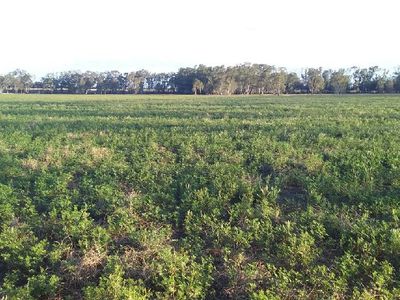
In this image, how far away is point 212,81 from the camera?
123062 mm

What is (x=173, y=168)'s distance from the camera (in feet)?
32.5

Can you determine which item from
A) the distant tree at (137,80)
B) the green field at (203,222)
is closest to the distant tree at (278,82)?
the distant tree at (137,80)

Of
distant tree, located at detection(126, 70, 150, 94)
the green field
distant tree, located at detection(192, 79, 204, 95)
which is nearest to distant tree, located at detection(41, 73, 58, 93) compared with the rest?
distant tree, located at detection(126, 70, 150, 94)

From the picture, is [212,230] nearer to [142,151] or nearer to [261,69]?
[142,151]

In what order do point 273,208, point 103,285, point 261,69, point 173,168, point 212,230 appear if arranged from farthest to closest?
point 261,69 → point 173,168 → point 273,208 → point 212,230 → point 103,285

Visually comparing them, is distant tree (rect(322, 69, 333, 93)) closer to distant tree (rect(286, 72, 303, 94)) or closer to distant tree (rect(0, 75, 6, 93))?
distant tree (rect(286, 72, 303, 94))

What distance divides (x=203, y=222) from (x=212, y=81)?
119 meters

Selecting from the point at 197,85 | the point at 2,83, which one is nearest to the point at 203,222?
the point at 197,85

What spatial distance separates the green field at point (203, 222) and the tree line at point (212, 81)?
4330 inches

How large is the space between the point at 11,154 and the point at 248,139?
25.0 ft

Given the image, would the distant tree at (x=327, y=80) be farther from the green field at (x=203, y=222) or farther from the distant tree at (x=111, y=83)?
the green field at (x=203, y=222)

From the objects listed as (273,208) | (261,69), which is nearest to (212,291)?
(273,208)

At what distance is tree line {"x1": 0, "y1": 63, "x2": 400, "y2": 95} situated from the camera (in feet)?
402

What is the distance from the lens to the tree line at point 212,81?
122 metres
